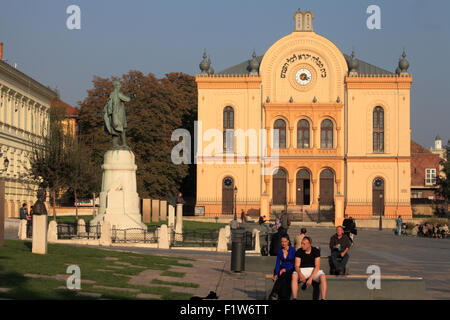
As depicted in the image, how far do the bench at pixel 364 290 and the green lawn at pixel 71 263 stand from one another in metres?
2.73

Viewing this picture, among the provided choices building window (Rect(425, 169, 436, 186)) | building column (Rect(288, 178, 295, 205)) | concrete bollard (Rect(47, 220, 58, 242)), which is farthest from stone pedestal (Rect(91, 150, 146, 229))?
building window (Rect(425, 169, 436, 186))

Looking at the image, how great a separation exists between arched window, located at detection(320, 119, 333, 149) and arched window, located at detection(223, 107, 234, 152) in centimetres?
815

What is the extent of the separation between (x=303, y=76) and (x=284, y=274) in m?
52.7

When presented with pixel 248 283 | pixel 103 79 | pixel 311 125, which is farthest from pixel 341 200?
pixel 248 283

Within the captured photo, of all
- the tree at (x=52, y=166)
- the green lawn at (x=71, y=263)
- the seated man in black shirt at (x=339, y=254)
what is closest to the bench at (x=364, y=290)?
the green lawn at (x=71, y=263)

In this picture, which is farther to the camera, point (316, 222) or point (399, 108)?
point (399, 108)

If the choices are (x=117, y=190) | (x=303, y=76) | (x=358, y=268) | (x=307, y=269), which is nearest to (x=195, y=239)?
(x=117, y=190)

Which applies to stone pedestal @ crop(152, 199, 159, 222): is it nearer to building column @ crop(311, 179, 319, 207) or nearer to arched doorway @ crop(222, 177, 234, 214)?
arched doorway @ crop(222, 177, 234, 214)

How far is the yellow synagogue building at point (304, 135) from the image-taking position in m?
64.8

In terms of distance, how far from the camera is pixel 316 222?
61.2m

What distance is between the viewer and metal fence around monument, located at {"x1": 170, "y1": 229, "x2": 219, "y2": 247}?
3139 cm
